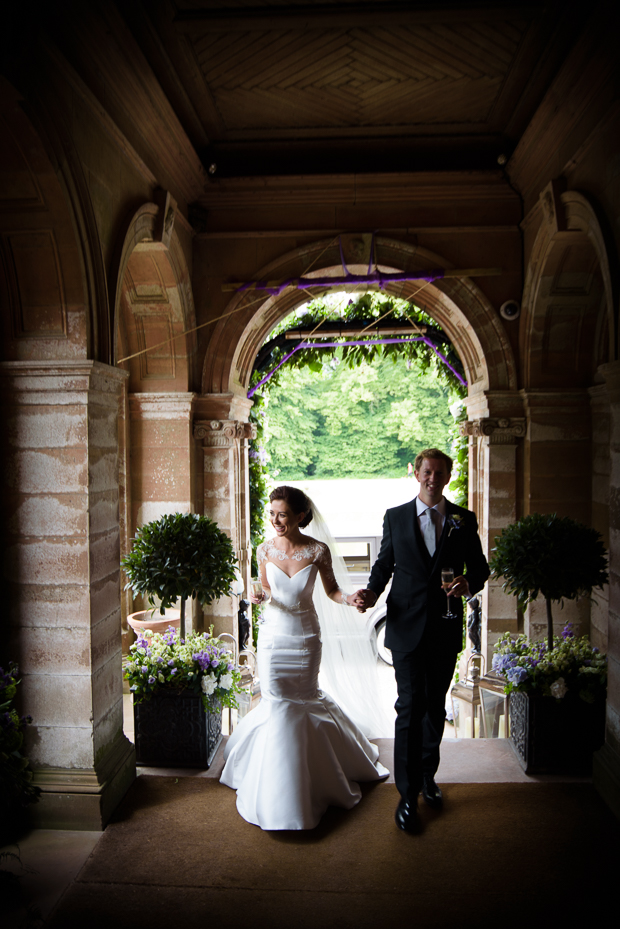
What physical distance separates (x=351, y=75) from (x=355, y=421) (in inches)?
497

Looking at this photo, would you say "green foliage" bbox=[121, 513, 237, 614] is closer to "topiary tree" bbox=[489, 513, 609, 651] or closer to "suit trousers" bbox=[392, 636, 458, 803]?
"suit trousers" bbox=[392, 636, 458, 803]

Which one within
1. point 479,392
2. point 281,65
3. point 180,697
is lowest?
point 180,697

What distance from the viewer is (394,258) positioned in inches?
209

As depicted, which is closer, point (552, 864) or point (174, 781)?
point (552, 864)

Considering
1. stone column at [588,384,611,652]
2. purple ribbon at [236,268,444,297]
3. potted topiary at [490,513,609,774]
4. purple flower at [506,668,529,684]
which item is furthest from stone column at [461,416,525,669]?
purple flower at [506,668,529,684]

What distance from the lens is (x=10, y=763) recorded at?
8.43ft

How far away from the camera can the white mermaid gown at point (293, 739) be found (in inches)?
116

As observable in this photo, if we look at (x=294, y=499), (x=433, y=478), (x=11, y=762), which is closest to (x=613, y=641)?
(x=433, y=478)

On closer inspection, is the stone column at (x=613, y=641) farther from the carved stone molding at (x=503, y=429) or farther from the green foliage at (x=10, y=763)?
the green foliage at (x=10, y=763)

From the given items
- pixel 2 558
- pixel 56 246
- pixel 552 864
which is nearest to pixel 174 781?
pixel 2 558

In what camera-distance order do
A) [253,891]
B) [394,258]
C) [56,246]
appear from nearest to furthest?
[253,891]
[56,246]
[394,258]

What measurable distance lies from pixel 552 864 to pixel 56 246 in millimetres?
3715

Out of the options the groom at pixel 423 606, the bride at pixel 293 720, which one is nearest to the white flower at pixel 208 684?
the bride at pixel 293 720

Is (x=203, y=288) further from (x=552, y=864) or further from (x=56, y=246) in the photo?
(x=552, y=864)
